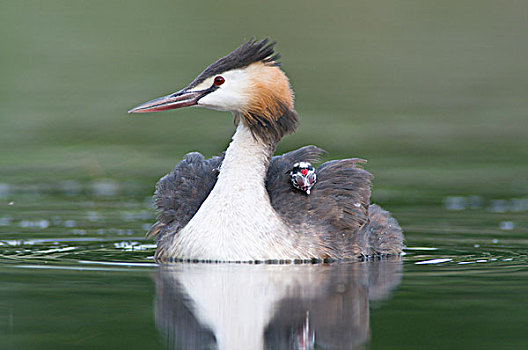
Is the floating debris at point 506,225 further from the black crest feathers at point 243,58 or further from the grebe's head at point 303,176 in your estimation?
the black crest feathers at point 243,58

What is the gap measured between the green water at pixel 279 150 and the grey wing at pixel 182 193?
431mm

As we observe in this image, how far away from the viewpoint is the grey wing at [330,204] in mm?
11086

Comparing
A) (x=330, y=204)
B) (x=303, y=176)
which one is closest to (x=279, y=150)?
(x=330, y=204)

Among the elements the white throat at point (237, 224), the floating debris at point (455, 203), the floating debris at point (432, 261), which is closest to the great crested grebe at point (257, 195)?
the white throat at point (237, 224)

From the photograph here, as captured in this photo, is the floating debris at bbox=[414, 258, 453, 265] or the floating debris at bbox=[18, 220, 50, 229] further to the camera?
the floating debris at bbox=[18, 220, 50, 229]

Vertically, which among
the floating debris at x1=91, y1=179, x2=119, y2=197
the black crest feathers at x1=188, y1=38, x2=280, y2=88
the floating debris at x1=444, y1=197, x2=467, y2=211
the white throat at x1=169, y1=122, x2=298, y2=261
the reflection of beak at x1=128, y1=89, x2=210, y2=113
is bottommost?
the white throat at x1=169, y1=122, x2=298, y2=261

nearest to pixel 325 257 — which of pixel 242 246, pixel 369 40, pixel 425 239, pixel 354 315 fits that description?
pixel 242 246

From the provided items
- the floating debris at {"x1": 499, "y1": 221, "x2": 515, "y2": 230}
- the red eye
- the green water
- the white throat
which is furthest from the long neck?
the floating debris at {"x1": 499, "y1": 221, "x2": 515, "y2": 230}

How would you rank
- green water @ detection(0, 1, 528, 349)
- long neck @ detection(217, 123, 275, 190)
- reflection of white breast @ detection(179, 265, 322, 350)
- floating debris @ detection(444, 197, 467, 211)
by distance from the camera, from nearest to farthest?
reflection of white breast @ detection(179, 265, 322, 350)
green water @ detection(0, 1, 528, 349)
long neck @ detection(217, 123, 275, 190)
floating debris @ detection(444, 197, 467, 211)

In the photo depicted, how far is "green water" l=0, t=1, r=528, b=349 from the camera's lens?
8102mm

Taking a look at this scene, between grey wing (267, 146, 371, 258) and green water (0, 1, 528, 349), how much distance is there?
46 cm

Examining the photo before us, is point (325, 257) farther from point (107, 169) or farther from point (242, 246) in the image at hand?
point (107, 169)

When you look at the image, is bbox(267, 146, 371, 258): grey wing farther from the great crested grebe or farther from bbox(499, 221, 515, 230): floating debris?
bbox(499, 221, 515, 230): floating debris

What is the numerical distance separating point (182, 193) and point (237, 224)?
3.45ft
